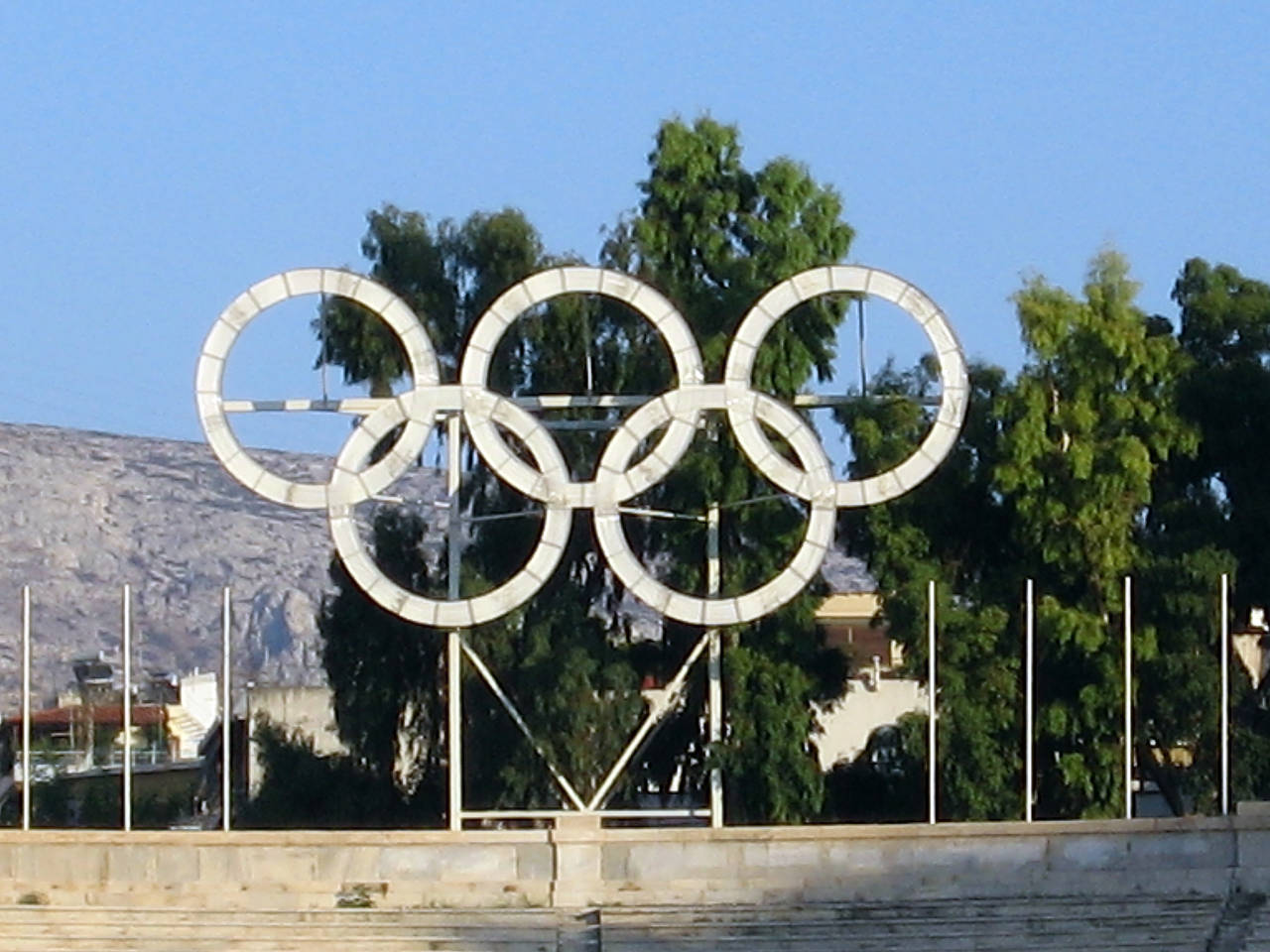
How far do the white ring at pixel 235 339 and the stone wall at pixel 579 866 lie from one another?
4.16 m

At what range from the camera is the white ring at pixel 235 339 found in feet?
128

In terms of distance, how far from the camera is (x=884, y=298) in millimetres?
39344

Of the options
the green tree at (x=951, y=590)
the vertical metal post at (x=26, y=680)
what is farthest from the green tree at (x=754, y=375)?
the vertical metal post at (x=26, y=680)

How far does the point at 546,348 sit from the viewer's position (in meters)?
49.1

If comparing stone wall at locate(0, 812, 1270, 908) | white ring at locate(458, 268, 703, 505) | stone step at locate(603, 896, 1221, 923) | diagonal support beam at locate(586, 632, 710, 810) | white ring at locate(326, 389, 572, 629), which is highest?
white ring at locate(458, 268, 703, 505)

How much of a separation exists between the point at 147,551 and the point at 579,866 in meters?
146

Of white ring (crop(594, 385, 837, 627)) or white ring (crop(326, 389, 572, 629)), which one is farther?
white ring (crop(594, 385, 837, 627))

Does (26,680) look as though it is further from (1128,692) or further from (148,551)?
(148,551)

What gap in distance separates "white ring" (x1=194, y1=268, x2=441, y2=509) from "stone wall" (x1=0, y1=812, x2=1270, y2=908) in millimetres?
4164

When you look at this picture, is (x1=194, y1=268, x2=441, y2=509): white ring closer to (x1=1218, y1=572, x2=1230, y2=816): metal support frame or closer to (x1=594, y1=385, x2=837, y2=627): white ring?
(x1=594, y1=385, x2=837, y2=627): white ring

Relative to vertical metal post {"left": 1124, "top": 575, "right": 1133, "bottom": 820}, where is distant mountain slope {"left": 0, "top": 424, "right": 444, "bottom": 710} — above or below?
above

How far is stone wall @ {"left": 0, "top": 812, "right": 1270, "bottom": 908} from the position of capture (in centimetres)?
3716

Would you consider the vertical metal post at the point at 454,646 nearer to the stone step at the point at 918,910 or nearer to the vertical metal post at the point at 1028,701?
the stone step at the point at 918,910

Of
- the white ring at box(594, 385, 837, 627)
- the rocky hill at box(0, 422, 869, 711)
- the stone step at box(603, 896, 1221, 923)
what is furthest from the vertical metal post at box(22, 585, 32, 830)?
the rocky hill at box(0, 422, 869, 711)
